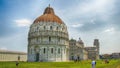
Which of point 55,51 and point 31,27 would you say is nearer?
point 55,51

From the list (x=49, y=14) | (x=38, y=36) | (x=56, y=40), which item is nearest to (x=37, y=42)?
(x=38, y=36)

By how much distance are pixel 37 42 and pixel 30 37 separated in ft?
19.7

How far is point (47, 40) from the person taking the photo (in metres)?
97.9

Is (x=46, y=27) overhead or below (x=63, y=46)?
overhead

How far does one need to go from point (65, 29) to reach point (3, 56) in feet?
207

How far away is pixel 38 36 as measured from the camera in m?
98.9

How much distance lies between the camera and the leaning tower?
97.7m

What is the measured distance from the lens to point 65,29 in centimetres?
10731

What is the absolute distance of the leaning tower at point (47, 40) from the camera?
9769 cm

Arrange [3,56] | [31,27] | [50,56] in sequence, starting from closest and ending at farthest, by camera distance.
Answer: [50,56] < [31,27] < [3,56]

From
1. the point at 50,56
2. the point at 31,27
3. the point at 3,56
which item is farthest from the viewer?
the point at 3,56

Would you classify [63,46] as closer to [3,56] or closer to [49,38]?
[49,38]

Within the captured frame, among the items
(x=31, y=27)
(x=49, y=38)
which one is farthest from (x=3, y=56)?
(x=49, y=38)

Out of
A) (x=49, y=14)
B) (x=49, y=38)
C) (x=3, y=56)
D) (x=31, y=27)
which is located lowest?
(x=3, y=56)
